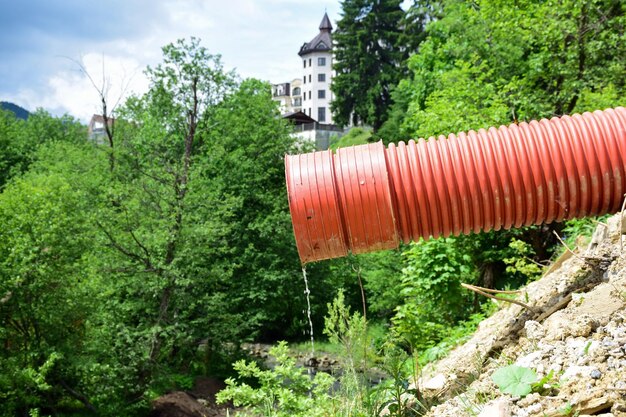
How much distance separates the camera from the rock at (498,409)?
3322 millimetres

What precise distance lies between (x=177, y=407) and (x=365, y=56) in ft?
104

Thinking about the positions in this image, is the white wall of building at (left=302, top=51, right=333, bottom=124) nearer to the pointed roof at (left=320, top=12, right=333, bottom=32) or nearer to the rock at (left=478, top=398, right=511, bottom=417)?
the pointed roof at (left=320, top=12, right=333, bottom=32)

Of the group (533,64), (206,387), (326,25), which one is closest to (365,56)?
(206,387)

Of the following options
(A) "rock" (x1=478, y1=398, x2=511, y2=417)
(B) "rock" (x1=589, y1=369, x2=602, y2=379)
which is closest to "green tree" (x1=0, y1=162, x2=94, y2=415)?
(A) "rock" (x1=478, y1=398, x2=511, y2=417)

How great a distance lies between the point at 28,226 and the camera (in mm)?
11781

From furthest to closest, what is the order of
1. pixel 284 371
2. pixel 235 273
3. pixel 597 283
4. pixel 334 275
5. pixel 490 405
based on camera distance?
pixel 334 275, pixel 235 273, pixel 284 371, pixel 597 283, pixel 490 405

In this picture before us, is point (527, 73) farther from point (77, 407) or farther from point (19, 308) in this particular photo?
point (77, 407)

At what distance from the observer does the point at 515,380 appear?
358cm

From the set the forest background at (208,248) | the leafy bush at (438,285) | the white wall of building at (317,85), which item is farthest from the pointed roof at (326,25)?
the leafy bush at (438,285)

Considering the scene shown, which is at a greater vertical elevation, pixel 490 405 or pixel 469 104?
pixel 469 104

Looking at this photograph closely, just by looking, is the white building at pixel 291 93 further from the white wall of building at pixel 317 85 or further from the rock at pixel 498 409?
the rock at pixel 498 409

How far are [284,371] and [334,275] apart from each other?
18.1 meters

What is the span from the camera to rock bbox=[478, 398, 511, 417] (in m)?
3.32

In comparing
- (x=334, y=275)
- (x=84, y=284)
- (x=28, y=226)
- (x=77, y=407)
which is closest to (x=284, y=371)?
(x=84, y=284)
